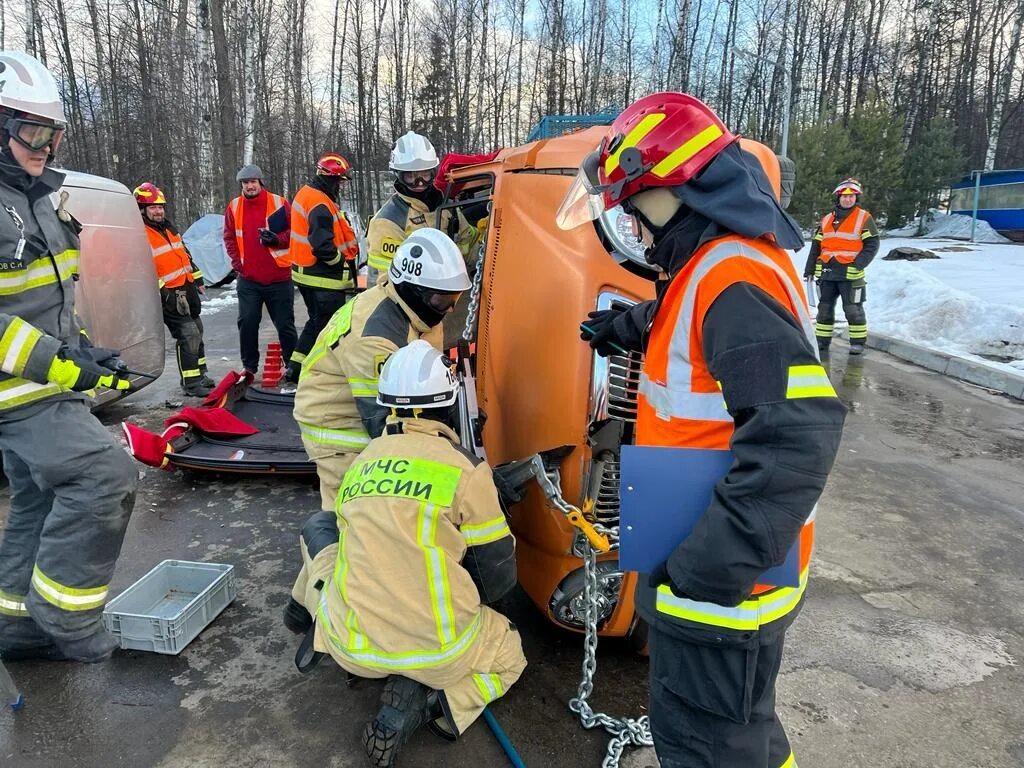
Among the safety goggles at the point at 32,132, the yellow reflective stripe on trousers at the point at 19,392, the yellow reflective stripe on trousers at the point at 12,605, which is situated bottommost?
the yellow reflective stripe on trousers at the point at 12,605

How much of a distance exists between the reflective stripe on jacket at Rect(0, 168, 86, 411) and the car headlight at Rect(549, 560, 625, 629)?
6.26 ft

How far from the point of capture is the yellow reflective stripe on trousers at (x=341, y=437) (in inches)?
118

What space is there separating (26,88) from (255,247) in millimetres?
4253

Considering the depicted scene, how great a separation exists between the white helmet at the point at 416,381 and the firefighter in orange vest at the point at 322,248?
13.4 feet

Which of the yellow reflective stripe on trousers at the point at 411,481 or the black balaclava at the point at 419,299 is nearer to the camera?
the yellow reflective stripe on trousers at the point at 411,481

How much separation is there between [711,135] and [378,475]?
1392 millimetres

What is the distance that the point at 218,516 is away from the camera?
4.00 meters

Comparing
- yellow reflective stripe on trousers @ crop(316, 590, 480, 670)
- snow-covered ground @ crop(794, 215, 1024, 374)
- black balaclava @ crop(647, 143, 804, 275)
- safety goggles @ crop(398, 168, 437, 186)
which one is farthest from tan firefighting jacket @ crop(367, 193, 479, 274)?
snow-covered ground @ crop(794, 215, 1024, 374)

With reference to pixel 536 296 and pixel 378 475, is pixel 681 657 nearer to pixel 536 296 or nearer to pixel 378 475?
pixel 378 475

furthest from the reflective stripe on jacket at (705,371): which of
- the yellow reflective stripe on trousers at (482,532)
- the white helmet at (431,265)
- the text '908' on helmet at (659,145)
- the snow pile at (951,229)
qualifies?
the snow pile at (951,229)

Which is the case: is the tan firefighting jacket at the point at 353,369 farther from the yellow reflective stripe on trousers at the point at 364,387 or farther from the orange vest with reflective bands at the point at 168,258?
the orange vest with reflective bands at the point at 168,258

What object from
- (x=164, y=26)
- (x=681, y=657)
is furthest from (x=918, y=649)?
(x=164, y=26)

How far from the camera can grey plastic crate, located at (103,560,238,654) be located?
8.71 ft

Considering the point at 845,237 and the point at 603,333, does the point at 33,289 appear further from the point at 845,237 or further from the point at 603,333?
the point at 845,237
